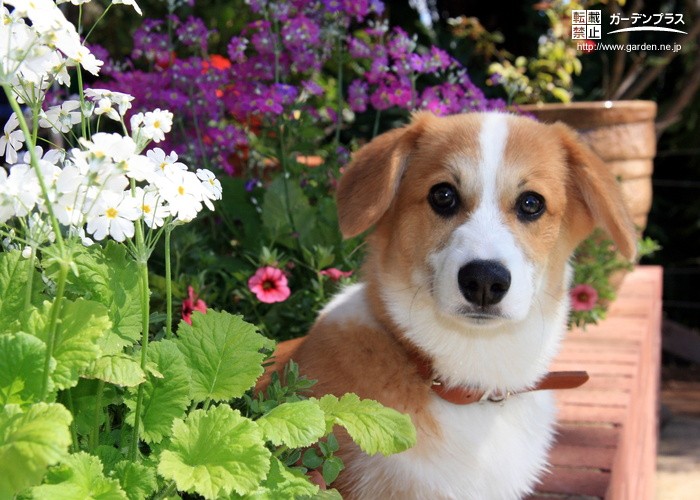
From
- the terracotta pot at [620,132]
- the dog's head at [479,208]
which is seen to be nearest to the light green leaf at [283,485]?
the dog's head at [479,208]

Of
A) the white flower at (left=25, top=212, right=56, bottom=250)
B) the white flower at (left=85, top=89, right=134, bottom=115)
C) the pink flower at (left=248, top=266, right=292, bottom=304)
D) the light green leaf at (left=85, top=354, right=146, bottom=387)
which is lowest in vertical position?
the pink flower at (left=248, top=266, right=292, bottom=304)

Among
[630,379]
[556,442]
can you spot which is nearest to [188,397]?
[556,442]

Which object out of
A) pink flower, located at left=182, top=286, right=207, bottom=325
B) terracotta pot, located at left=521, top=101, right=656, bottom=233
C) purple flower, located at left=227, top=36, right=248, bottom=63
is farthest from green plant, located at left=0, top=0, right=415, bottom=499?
terracotta pot, located at left=521, top=101, right=656, bottom=233

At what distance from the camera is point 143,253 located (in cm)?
140

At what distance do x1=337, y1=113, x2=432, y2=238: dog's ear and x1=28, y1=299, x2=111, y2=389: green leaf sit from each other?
0.98 metres

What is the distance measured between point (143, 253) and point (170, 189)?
0.39 feet

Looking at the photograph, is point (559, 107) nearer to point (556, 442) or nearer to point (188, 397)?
point (556, 442)

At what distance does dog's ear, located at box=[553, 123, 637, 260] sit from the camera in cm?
236

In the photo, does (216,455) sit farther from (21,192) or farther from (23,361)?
(21,192)

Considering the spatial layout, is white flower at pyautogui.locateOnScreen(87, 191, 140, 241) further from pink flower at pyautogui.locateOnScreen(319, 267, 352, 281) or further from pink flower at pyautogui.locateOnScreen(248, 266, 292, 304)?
pink flower at pyautogui.locateOnScreen(319, 267, 352, 281)

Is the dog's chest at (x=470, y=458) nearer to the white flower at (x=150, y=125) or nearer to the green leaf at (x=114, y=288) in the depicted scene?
the green leaf at (x=114, y=288)

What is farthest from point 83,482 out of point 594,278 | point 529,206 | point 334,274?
point 594,278

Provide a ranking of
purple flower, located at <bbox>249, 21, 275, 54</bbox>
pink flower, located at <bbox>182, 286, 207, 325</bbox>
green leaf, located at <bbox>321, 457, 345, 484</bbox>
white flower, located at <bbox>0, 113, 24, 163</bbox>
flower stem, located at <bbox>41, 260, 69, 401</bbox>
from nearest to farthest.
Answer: flower stem, located at <bbox>41, 260, 69, 401</bbox> → white flower, located at <bbox>0, 113, 24, 163</bbox> → green leaf, located at <bbox>321, 457, 345, 484</bbox> → pink flower, located at <bbox>182, 286, 207, 325</bbox> → purple flower, located at <bbox>249, 21, 275, 54</bbox>

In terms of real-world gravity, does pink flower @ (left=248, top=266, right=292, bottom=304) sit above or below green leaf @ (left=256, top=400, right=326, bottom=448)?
below
